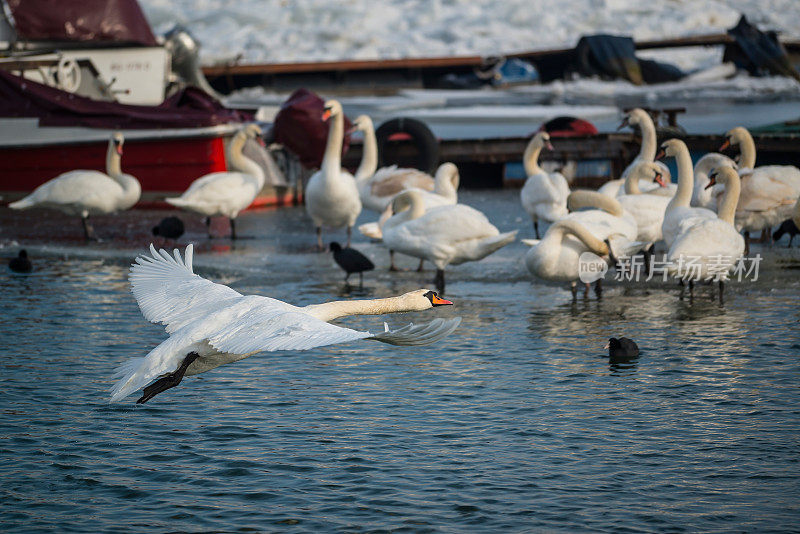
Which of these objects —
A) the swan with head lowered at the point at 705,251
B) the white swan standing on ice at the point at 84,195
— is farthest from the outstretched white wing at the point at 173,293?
the white swan standing on ice at the point at 84,195

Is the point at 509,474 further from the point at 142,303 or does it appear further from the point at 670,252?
the point at 670,252

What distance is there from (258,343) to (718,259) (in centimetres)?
640

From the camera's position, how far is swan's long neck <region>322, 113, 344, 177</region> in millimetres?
15773

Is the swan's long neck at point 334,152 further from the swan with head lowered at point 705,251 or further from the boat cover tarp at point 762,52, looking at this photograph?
the boat cover tarp at point 762,52

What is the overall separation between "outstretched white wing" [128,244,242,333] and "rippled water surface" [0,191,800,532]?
78cm

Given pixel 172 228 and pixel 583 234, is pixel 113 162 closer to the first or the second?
pixel 172 228

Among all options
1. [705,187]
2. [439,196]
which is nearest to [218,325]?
[439,196]

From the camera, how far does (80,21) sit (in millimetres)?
25172

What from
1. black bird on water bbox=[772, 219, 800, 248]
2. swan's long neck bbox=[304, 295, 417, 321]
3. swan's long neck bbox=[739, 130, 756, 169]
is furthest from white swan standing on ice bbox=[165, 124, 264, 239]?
swan's long neck bbox=[304, 295, 417, 321]

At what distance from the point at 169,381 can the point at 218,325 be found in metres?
0.45

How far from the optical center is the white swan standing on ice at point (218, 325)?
626 centimetres

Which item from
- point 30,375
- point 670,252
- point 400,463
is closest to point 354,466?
point 400,463

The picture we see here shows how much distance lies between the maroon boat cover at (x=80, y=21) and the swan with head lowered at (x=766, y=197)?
1570 centimetres

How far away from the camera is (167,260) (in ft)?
28.3
